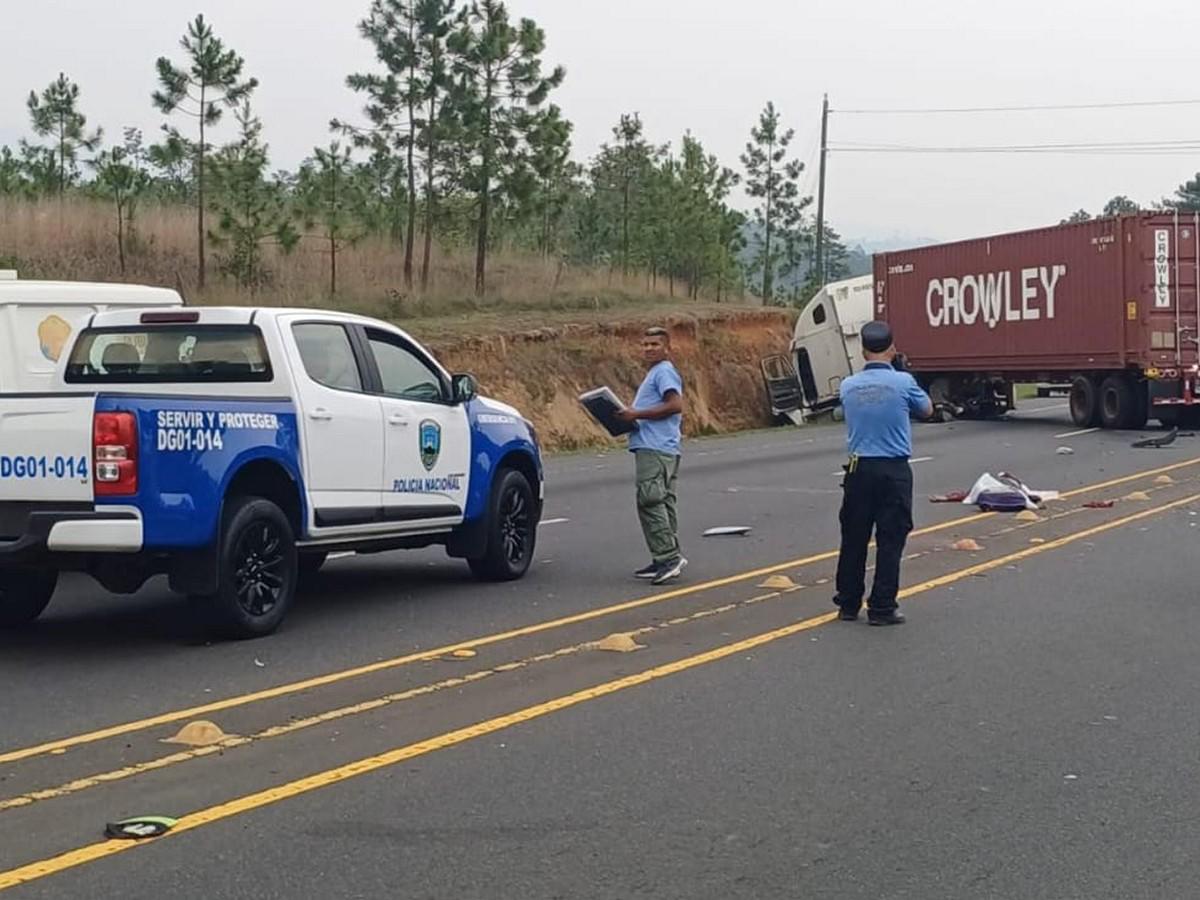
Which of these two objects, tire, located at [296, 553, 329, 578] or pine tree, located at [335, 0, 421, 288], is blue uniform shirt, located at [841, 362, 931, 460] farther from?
pine tree, located at [335, 0, 421, 288]

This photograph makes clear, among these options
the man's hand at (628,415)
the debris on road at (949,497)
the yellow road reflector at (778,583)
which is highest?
the man's hand at (628,415)

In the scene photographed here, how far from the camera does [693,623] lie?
985 centimetres

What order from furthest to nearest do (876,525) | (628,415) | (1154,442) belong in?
(1154,442) < (628,415) < (876,525)

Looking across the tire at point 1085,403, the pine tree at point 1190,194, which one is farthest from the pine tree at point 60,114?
the pine tree at point 1190,194

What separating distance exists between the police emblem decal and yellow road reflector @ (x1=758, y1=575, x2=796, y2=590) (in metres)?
2.41

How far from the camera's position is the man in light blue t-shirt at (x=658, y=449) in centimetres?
1127

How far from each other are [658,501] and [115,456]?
4.11 metres

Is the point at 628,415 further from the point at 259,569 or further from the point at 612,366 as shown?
the point at 612,366

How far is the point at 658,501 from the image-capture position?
1138cm

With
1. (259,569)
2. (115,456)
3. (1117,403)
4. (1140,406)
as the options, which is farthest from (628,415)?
(1117,403)

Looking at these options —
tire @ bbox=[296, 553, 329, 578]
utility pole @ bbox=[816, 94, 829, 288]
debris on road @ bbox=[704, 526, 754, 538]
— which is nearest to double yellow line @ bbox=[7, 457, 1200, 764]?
debris on road @ bbox=[704, 526, 754, 538]

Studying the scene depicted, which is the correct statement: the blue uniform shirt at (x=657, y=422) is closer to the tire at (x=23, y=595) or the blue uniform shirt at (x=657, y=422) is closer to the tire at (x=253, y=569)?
the tire at (x=253, y=569)

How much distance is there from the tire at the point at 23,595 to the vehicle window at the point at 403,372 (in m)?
2.40

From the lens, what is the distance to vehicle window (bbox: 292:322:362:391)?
1009 centimetres
